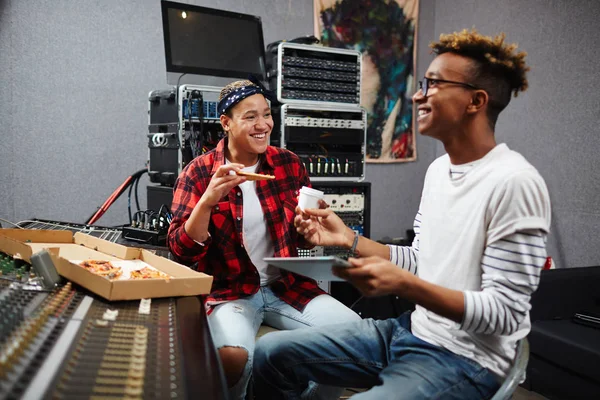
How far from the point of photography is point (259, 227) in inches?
85.1

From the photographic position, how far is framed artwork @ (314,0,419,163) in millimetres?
4590

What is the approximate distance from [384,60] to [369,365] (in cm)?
375

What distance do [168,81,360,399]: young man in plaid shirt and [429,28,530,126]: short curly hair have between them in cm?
82

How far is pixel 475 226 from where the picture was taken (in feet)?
4.18

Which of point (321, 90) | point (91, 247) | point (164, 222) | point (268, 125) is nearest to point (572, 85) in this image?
point (321, 90)

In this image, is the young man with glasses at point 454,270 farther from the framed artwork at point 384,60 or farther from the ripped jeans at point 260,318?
the framed artwork at point 384,60

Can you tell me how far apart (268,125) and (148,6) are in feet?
7.15

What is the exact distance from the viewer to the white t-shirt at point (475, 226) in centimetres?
120

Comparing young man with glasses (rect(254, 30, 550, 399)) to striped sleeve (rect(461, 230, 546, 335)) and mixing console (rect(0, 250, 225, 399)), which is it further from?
mixing console (rect(0, 250, 225, 399))

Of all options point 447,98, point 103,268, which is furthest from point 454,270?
point 103,268

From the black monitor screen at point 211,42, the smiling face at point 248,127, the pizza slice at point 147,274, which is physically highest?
the black monitor screen at point 211,42

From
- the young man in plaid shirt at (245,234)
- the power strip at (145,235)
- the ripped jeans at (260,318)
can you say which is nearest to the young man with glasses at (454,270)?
the ripped jeans at (260,318)

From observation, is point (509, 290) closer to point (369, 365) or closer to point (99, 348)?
point (369, 365)

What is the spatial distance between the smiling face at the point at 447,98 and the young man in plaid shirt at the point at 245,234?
0.70 meters
